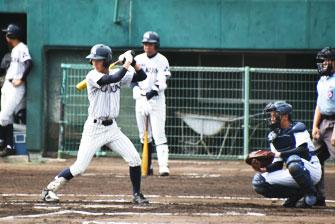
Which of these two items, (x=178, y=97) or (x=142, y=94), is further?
(x=178, y=97)

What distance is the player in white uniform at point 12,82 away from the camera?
1481 centimetres

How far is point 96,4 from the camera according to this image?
602 inches

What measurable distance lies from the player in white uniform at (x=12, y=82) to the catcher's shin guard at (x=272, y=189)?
21.4 feet

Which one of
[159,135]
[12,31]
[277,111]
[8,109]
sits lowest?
[159,135]

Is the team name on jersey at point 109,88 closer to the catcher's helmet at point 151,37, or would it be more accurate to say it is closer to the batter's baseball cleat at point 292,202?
the batter's baseball cleat at point 292,202

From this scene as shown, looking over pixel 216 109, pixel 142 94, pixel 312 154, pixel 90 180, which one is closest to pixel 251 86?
pixel 216 109

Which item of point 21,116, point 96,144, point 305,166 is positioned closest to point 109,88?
point 96,144

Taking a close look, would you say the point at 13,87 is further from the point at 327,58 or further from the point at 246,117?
the point at 327,58

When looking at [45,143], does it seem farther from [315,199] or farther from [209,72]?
[315,199]

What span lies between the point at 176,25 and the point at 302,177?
668 cm

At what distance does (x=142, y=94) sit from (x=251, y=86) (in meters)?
3.30

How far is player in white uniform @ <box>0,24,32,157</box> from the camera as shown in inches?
583

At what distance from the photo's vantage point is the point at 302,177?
9.23 metres

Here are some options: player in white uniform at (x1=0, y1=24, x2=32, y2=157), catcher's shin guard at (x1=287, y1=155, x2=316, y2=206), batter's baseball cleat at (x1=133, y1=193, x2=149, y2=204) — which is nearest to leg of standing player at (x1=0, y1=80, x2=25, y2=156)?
player in white uniform at (x1=0, y1=24, x2=32, y2=157)
